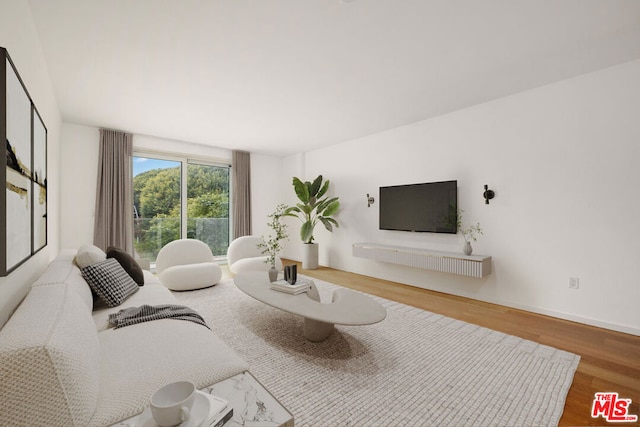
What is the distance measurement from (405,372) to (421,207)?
263 cm

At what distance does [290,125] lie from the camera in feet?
14.3

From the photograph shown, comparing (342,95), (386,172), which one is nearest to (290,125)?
(342,95)

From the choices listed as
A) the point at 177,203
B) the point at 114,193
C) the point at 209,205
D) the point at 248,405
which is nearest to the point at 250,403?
the point at 248,405

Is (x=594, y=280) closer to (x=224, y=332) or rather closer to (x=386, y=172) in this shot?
(x=386, y=172)

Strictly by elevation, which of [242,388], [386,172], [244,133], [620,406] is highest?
[244,133]

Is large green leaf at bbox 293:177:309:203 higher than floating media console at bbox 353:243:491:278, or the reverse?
large green leaf at bbox 293:177:309:203

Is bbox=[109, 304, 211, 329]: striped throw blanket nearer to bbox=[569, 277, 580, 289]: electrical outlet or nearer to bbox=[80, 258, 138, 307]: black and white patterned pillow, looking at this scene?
bbox=[80, 258, 138, 307]: black and white patterned pillow

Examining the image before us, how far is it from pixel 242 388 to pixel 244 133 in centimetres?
432

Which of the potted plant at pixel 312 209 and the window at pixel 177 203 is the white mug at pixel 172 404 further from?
the window at pixel 177 203

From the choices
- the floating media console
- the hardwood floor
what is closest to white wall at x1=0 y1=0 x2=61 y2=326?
the hardwood floor

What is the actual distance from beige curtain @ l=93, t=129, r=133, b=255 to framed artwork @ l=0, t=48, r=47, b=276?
9.31 feet

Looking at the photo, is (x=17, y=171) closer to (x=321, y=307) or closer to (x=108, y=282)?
(x=108, y=282)

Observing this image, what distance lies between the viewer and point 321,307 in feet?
6.85

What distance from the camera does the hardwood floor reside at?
1.67 m
